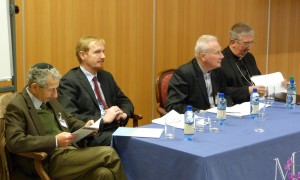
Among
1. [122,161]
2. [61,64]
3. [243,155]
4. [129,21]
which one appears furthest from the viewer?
[129,21]

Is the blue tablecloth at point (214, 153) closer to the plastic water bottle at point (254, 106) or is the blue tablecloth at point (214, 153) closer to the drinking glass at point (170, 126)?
the drinking glass at point (170, 126)

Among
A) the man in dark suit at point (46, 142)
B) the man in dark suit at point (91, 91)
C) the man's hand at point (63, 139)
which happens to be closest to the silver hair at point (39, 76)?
the man in dark suit at point (46, 142)

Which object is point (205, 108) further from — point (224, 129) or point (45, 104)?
point (45, 104)

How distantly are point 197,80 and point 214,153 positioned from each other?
1.51 m

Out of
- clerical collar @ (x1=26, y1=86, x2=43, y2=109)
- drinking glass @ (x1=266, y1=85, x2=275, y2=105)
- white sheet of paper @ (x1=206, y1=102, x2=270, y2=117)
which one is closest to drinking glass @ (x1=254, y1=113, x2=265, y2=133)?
white sheet of paper @ (x1=206, y1=102, x2=270, y2=117)

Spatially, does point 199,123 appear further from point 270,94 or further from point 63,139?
point 270,94

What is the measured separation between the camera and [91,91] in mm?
3625

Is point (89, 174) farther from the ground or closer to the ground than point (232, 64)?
closer to the ground

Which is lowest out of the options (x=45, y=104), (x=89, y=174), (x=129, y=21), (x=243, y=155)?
(x=89, y=174)

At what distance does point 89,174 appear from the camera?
108 inches

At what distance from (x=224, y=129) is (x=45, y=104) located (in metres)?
1.19

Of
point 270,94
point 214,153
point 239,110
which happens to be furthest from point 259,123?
point 270,94

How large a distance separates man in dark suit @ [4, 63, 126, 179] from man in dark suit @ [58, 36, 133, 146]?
616 mm

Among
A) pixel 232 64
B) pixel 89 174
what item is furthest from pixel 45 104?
pixel 232 64
